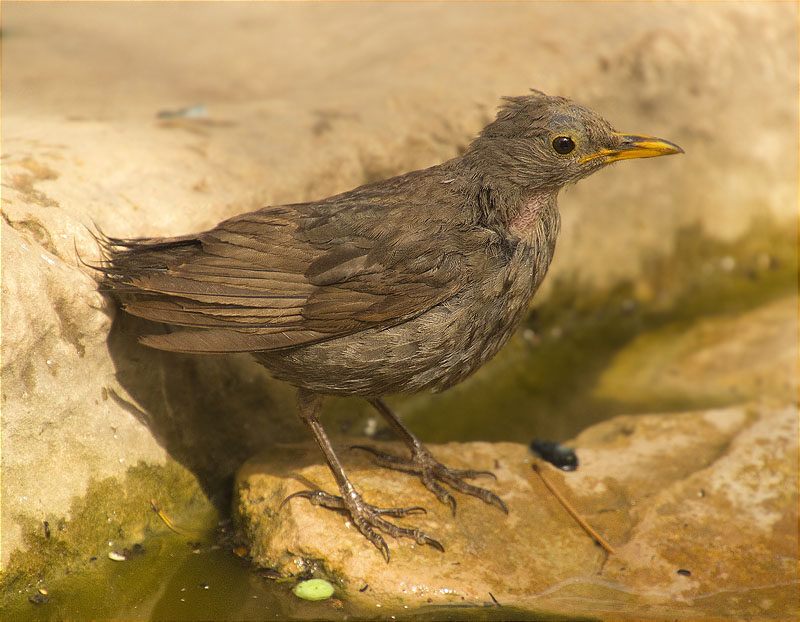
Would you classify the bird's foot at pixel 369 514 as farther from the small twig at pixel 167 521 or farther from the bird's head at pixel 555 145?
the bird's head at pixel 555 145

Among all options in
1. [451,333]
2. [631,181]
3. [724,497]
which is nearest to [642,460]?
[724,497]

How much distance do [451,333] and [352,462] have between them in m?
1.16

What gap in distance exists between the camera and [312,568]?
4.00 meters

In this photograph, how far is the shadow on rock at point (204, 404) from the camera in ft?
14.1

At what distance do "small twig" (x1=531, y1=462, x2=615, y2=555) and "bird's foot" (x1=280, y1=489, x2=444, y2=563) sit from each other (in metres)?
0.76

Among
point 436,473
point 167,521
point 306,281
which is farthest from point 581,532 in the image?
point 167,521

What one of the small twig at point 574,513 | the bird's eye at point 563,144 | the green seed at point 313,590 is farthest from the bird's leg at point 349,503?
the bird's eye at point 563,144

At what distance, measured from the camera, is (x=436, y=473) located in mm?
4570

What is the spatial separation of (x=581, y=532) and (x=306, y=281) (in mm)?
1904

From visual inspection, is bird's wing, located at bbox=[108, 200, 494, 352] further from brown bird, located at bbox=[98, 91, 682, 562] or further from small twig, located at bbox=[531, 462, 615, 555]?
small twig, located at bbox=[531, 462, 615, 555]

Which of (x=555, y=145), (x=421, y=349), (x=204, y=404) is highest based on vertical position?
(x=555, y=145)

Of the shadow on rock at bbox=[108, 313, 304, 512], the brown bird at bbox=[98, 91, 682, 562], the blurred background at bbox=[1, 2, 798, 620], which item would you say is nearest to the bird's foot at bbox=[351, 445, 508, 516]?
the brown bird at bbox=[98, 91, 682, 562]

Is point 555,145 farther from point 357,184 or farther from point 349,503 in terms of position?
point 349,503

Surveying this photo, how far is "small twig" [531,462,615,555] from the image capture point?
421 cm
